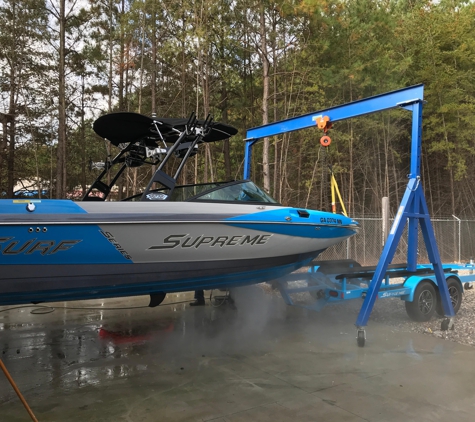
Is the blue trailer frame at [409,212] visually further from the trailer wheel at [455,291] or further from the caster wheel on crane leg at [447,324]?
the trailer wheel at [455,291]

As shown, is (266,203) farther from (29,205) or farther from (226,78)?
(226,78)

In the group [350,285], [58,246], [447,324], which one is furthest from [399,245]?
[58,246]

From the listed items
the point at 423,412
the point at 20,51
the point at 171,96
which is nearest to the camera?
the point at 423,412

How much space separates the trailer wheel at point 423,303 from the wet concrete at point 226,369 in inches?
20.2

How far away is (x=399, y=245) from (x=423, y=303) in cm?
783

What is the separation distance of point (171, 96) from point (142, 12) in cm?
391

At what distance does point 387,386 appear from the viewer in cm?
322

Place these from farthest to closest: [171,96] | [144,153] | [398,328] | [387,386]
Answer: [171,96]
[398,328]
[144,153]
[387,386]

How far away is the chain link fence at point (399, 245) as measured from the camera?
432 inches

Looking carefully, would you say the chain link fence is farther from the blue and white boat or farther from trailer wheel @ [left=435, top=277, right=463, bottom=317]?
the blue and white boat

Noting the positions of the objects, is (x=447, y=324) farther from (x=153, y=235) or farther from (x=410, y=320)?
(x=153, y=235)

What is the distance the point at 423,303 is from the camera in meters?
5.13

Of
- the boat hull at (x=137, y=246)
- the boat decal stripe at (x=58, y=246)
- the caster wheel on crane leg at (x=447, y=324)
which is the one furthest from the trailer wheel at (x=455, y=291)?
the boat decal stripe at (x=58, y=246)

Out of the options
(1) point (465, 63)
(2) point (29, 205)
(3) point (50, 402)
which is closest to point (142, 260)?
(2) point (29, 205)
